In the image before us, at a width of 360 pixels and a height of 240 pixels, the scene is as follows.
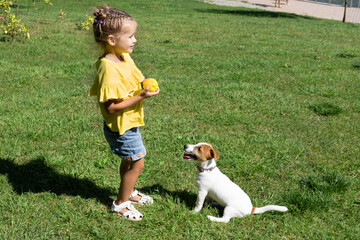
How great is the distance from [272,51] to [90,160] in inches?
252

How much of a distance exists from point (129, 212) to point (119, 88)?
108 centimetres

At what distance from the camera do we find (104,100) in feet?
8.16

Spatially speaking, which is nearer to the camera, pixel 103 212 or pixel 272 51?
pixel 103 212

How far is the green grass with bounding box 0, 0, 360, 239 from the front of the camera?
292cm

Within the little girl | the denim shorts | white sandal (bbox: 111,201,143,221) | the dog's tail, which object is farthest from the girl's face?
the dog's tail

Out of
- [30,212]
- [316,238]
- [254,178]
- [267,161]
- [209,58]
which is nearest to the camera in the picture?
[316,238]

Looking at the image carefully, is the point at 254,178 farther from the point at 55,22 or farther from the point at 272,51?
the point at 55,22

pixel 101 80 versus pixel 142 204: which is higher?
pixel 101 80

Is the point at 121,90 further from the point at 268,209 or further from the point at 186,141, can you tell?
the point at 186,141

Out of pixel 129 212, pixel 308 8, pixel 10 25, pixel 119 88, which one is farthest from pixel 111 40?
pixel 308 8

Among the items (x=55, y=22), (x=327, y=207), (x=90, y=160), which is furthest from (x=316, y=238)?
(x=55, y=22)

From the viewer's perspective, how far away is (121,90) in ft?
8.32

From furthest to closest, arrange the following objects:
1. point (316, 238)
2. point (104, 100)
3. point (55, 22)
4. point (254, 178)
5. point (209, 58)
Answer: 1. point (55, 22)
2. point (209, 58)
3. point (254, 178)
4. point (316, 238)
5. point (104, 100)

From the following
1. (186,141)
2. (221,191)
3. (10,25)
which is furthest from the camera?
(10,25)
